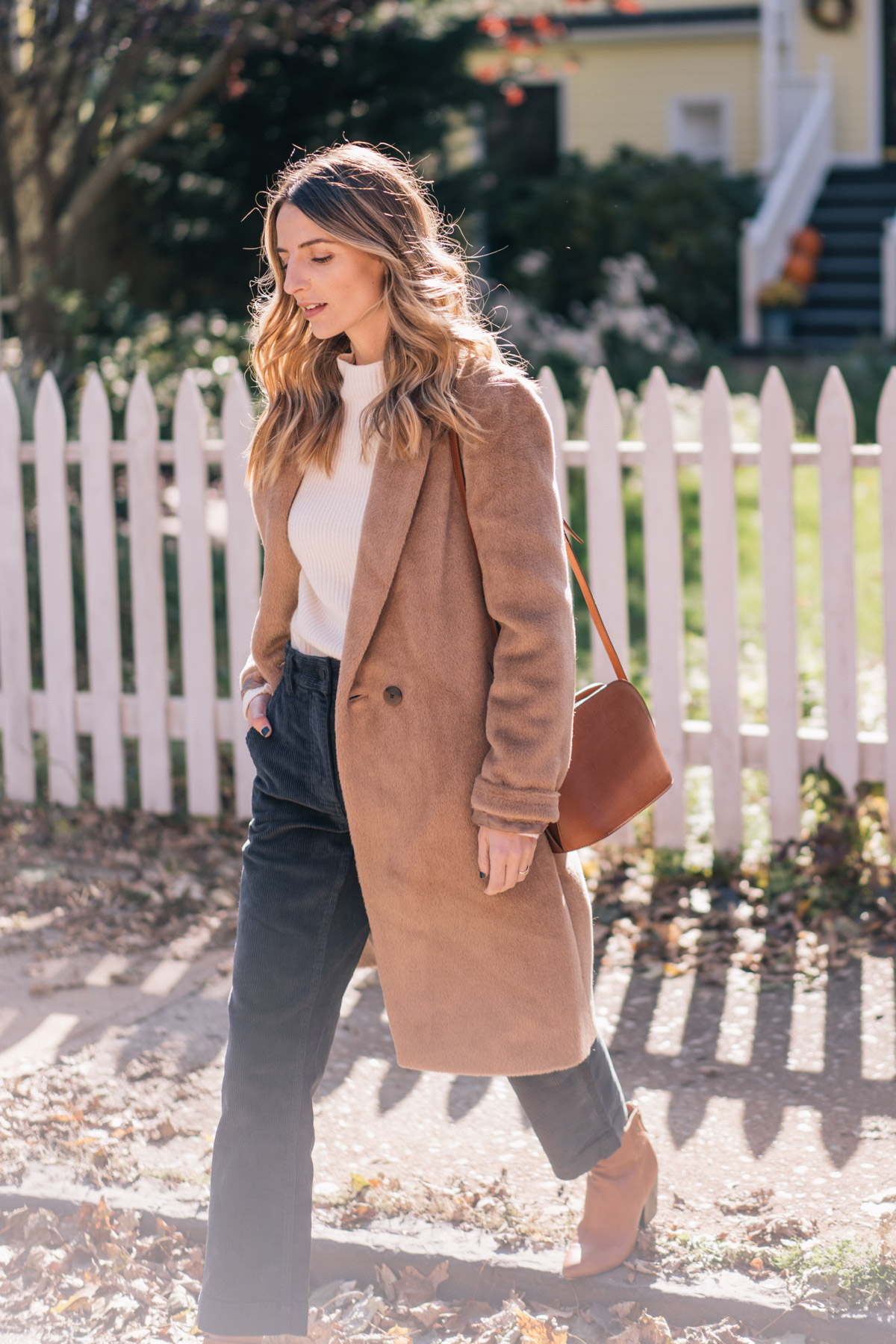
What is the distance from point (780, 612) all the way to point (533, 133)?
15.2m

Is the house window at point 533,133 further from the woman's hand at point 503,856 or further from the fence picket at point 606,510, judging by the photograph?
the woman's hand at point 503,856

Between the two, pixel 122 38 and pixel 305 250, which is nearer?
pixel 305 250

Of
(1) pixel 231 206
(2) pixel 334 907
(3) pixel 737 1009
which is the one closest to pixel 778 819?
(3) pixel 737 1009

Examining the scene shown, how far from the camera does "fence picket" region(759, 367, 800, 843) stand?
4.46 m

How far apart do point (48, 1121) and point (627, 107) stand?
54.8ft

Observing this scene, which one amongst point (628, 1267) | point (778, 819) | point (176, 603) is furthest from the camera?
point (176, 603)

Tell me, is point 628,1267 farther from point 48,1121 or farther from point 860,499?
point 860,499

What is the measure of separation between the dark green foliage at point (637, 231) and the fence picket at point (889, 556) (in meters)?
9.34

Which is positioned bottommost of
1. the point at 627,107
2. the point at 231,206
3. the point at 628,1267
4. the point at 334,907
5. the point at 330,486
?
the point at 628,1267

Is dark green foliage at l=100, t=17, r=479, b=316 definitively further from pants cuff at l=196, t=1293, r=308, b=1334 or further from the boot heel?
pants cuff at l=196, t=1293, r=308, b=1334

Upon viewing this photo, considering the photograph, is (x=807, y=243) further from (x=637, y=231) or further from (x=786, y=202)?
(x=637, y=231)

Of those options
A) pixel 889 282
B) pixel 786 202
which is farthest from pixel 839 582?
pixel 786 202

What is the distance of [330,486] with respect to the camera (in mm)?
2416

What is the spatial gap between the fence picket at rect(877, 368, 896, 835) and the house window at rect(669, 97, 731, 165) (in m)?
14.2
